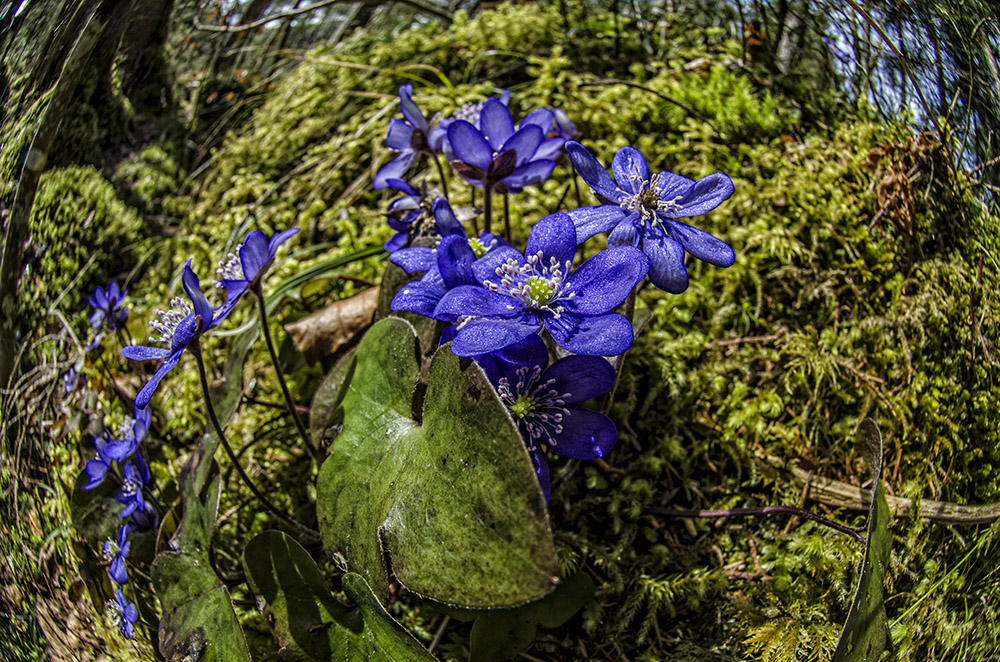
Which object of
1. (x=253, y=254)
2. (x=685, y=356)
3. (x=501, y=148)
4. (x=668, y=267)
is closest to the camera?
(x=668, y=267)

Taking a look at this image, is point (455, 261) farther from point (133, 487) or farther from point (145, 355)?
point (133, 487)

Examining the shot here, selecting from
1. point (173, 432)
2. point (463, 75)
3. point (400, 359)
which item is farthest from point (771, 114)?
point (173, 432)

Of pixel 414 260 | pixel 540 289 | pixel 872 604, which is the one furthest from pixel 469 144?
pixel 872 604

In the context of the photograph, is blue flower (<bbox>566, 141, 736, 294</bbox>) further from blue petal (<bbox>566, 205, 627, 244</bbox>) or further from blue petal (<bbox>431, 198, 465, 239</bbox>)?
blue petal (<bbox>431, 198, 465, 239</bbox>)

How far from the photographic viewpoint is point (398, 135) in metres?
1.25

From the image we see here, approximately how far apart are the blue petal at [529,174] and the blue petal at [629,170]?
0.57 feet

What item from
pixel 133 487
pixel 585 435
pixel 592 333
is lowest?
pixel 133 487

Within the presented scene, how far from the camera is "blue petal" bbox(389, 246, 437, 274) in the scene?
0.98m

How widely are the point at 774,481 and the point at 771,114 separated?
0.99 meters

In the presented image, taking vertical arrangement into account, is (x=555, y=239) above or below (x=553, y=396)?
above

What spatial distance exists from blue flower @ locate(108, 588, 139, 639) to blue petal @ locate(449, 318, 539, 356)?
0.83 metres

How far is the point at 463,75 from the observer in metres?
2.02

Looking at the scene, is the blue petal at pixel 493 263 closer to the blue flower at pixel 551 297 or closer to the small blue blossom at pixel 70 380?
the blue flower at pixel 551 297

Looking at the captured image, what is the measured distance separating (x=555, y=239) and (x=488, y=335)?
212mm
